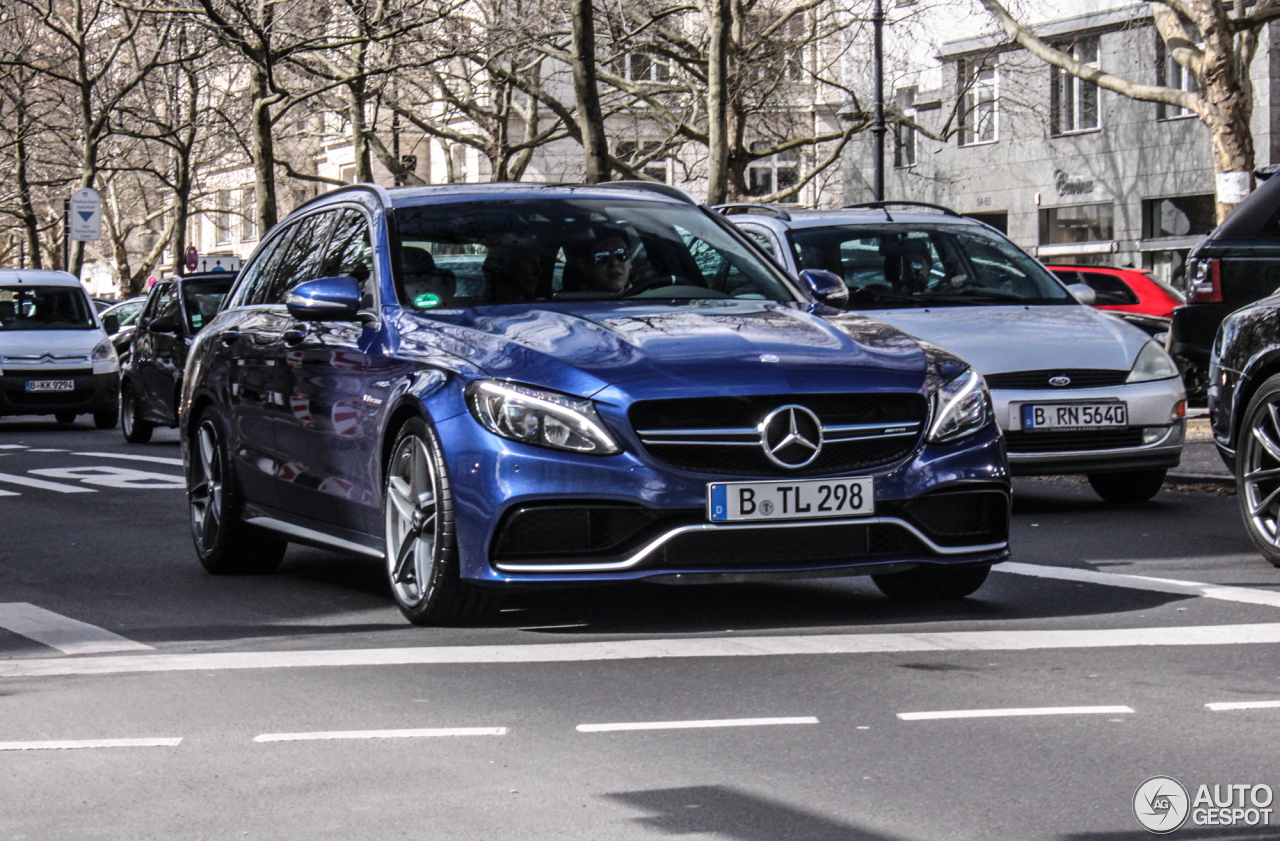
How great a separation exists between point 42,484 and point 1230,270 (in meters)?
8.26

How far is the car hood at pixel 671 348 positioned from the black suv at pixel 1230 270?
16.5ft

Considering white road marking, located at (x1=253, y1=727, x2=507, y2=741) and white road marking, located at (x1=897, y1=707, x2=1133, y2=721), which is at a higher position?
white road marking, located at (x1=253, y1=727, x2=507, y2=741)

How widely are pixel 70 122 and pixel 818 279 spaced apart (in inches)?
2178

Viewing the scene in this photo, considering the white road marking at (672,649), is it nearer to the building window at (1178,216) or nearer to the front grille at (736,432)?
the front grille at (736,432)

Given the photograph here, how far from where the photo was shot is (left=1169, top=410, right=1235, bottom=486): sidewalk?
12.4 m

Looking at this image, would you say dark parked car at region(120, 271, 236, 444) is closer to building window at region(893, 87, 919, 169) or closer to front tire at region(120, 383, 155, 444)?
front tire at region(120, 383, 155, 444)

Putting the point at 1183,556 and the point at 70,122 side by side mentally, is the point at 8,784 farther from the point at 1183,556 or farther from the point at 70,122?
the point at 70,122

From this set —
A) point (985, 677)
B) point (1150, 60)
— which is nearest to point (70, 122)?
point (1150, 60)

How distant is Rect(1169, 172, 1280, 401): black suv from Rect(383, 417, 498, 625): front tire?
6.36 meters

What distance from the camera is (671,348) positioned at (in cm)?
677

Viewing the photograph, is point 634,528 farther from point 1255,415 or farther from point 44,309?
point 44,309

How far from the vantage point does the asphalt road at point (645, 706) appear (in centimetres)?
443

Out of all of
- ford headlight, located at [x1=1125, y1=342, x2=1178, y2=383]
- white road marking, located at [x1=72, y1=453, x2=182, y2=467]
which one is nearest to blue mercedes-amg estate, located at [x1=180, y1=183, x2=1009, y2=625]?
ford headlight, located at [x1=1125, y1=342, x2=1178, y2=383]

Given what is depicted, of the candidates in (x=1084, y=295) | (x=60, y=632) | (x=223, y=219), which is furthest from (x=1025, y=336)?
(x=223, y=219)
